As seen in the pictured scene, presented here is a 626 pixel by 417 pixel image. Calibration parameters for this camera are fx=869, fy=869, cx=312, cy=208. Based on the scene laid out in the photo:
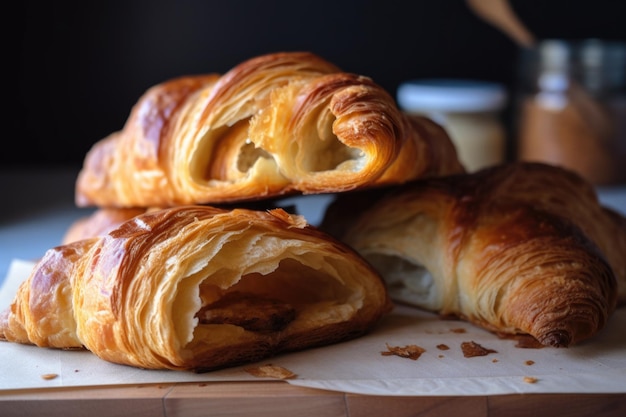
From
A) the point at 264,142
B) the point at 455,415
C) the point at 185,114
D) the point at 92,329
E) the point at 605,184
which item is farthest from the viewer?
the point at 605,184

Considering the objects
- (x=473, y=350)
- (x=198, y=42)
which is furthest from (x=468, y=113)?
(x=473, y=350)

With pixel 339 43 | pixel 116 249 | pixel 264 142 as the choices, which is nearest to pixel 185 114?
pixel 264 142

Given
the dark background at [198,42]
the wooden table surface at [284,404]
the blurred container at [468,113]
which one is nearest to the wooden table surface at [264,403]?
the wooden table surface at [284,404]

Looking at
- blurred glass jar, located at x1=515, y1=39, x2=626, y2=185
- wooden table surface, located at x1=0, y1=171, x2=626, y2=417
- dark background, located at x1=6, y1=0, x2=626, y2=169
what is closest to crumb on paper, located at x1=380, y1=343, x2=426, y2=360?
wooden table surface, located at x1=0, y1=171, x2=626, y2=417

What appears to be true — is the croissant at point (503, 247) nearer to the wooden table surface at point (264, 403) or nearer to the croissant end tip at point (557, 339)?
the croissant end tip at point (557, 339)

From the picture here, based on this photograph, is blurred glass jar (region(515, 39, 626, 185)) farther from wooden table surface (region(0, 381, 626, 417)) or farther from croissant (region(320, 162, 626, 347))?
wooden table surface (region(0, 381, 626, 417))

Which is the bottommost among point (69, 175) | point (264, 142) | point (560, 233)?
point (69, 175)

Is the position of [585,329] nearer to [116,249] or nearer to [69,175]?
[116,249]
